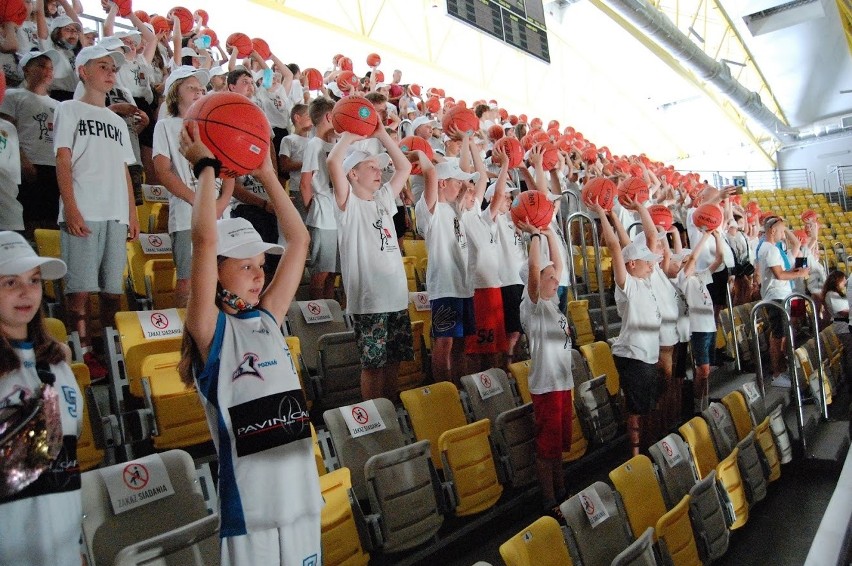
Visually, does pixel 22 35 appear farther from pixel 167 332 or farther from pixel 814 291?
pixel 814 291

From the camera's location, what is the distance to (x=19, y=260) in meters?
1.78

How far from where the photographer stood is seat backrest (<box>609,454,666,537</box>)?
3287 millimetres

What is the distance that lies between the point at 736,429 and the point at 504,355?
6.48ft

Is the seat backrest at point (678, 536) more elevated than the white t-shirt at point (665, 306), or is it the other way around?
the white t-shirt at point (665, 306)

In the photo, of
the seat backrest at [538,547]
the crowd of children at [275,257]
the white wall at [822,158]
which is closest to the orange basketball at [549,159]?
the crowd of children at [275,257]

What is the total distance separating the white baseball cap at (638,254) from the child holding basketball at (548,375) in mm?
1001

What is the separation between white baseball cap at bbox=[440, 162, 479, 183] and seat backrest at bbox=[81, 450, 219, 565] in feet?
8.94

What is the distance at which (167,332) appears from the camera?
3.06 metres

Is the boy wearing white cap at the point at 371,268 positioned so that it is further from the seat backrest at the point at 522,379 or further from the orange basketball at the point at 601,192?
the orange basketball at the point at 601,192

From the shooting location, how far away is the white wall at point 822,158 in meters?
24.4

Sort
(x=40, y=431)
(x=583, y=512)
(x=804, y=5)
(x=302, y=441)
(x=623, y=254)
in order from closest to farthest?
(x=40, y=431), (x=302, y=441), (x=583, y=512), (x=623, y=254), (x=804, y=5)

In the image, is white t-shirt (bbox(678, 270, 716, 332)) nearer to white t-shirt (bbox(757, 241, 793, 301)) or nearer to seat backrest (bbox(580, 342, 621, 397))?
seat backrest (bbox(580, 342, 621, 397))

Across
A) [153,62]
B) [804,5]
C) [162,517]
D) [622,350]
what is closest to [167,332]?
[162,517]

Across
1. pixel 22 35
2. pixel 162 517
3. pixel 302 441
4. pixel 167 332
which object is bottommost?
pixel 162 517
